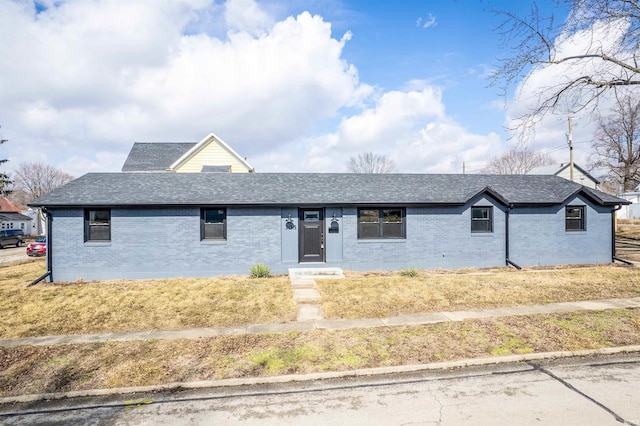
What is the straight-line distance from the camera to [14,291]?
12.1 m

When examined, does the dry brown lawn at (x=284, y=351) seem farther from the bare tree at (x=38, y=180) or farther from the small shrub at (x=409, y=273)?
the bare tree at (x=38, y=180)

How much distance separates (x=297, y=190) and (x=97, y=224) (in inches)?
336

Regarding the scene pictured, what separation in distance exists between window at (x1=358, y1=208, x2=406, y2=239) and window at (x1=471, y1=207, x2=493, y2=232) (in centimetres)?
353

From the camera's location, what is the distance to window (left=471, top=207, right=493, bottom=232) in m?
16.4

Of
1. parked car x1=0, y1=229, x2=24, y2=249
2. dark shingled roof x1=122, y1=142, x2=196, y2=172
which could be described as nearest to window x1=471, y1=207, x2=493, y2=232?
dark shingled roof x1=122, y1=142, x2=196, y2=172

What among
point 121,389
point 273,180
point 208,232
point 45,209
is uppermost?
point 273,180

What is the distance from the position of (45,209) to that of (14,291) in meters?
3.36

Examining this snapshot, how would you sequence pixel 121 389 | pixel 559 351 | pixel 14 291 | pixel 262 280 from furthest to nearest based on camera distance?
1. pixel 262 280
2. pixel 14 291
3. pixel 559 351
4. pixel 121 389

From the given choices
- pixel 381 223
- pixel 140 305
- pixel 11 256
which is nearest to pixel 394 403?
pixel 140 305

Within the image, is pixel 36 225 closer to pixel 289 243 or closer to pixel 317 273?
pixel 289 243

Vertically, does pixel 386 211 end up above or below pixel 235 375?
above

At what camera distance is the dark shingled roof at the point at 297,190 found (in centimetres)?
1447

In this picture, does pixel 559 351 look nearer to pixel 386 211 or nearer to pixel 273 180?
pixel 386 211

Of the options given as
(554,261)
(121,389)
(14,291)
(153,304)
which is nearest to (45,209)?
(14,291)
